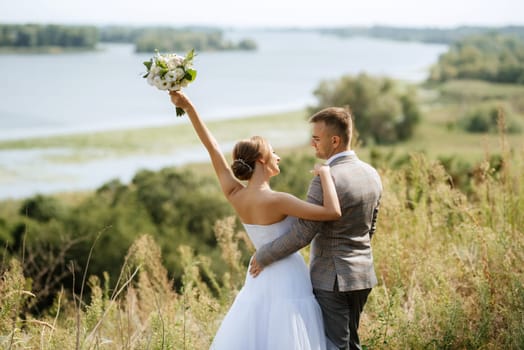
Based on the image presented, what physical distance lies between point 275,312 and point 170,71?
1433mm

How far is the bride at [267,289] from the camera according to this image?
3.17 m

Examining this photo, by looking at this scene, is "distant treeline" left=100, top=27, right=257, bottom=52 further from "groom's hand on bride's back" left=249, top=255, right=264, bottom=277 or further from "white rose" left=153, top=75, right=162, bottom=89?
"groom's hand on bride's back" left=249, top=255, right=264, bottom=277

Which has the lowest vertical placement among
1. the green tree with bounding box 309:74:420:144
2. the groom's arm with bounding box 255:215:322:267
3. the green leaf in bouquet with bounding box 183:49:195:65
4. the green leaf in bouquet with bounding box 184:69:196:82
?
the green tree with bounding box 309:74:420:144

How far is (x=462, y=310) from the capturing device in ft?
12.6

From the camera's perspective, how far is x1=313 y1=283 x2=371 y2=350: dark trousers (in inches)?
127

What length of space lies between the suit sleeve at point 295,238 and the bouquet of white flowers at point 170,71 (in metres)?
0.94

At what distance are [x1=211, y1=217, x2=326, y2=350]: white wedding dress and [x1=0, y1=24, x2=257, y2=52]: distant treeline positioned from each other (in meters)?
49.1

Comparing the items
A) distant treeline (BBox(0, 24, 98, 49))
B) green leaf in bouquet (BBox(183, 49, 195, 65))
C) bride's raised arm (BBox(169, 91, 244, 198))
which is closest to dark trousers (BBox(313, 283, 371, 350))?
bride's raised arm (BBox(169, 91, 244, 198))

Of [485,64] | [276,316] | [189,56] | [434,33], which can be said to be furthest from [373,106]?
[434,33]

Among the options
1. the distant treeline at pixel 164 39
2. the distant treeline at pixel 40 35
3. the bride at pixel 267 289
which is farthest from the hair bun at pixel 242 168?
the distant treeline at pixel 164 39

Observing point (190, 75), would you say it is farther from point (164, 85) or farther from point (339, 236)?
point (339, 236)

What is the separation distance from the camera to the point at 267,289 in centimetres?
324

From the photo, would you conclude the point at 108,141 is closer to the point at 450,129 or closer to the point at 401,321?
the point at 450,129

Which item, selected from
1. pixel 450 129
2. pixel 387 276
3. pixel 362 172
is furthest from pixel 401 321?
pixel 450 129
